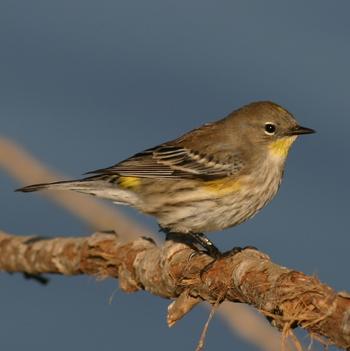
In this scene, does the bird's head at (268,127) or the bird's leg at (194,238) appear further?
the bird's head at (268,127)

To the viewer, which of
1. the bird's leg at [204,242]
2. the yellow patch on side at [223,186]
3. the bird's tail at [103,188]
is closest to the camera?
the bird's leg at [204,242]

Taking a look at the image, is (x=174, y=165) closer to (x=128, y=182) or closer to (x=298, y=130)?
(x=128, y=182)

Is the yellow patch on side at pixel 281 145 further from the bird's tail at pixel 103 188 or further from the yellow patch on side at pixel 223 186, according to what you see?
the bird's tail at pixel 103 188

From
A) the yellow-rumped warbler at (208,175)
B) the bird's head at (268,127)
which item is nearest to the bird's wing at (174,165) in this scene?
the yellow-rumped warbler at (208,175)

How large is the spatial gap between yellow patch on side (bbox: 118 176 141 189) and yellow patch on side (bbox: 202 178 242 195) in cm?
45

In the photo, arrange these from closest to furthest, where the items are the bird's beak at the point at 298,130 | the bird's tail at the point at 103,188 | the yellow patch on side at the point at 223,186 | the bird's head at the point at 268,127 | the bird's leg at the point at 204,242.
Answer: the bird's leg at the point at 204,242
the bird's tail at the point at 103,188
the yellow patch on side at the point at 223,186
the bird's beak at the point at 298,130
the bird's head at the point at 268,127

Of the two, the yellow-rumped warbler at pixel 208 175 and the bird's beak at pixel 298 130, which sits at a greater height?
the bird's beak at pixel 298 130

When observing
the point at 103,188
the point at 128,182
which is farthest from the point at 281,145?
the point at 103,188

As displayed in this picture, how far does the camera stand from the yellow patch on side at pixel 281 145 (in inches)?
214

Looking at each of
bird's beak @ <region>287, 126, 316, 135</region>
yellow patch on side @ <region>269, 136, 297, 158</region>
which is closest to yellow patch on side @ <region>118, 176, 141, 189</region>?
yellow patch on side @ <region>269, 136, 297, 158</region>

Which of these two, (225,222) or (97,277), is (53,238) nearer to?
(97,277)

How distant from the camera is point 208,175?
5.16m

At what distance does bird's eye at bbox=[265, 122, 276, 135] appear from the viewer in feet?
17.9

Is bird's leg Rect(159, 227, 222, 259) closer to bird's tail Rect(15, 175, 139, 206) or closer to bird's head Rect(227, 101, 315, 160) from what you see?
bird's tail Rect(15, 175, 139, 206)
